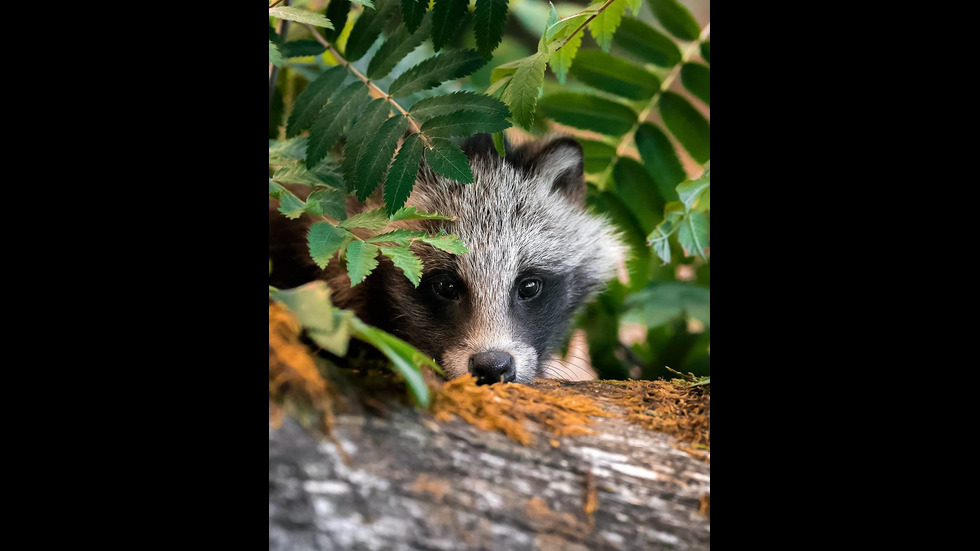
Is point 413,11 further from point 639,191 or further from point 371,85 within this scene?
point 639,191

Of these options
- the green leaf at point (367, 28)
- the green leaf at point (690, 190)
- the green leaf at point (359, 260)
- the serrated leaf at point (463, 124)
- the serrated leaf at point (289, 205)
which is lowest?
the green leaf at point (359, 260)

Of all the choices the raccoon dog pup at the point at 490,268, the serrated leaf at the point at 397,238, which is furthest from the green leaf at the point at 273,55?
the raccoon dog pup at the point at 490,268

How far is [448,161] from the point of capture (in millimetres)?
1938

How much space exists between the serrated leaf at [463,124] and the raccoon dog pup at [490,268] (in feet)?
1.92

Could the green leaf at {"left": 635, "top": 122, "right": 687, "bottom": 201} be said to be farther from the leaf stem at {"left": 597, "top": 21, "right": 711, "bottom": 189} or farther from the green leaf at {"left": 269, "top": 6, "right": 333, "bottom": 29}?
the green leaf at {"left": 269, "top": 6, "right": 333, "bottom": 29}

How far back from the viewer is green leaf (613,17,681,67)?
9.75 feet

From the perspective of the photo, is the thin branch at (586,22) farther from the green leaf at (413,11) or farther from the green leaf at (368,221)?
the green leaf at (368,221)

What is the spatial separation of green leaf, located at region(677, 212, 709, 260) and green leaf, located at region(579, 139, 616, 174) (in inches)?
23.0

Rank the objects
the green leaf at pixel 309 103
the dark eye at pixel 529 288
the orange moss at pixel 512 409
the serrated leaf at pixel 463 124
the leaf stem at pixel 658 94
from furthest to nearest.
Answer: the leaf stem at pixel 658 94 → the dark eye at pixel 529 288 → the green leaf at pixel 309 103 → the serrated leaf at pixel 463 124 → the orange moss at pixel 512 409

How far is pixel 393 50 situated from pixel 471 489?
1.42 metres

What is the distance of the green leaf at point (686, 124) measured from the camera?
2.96 meters
